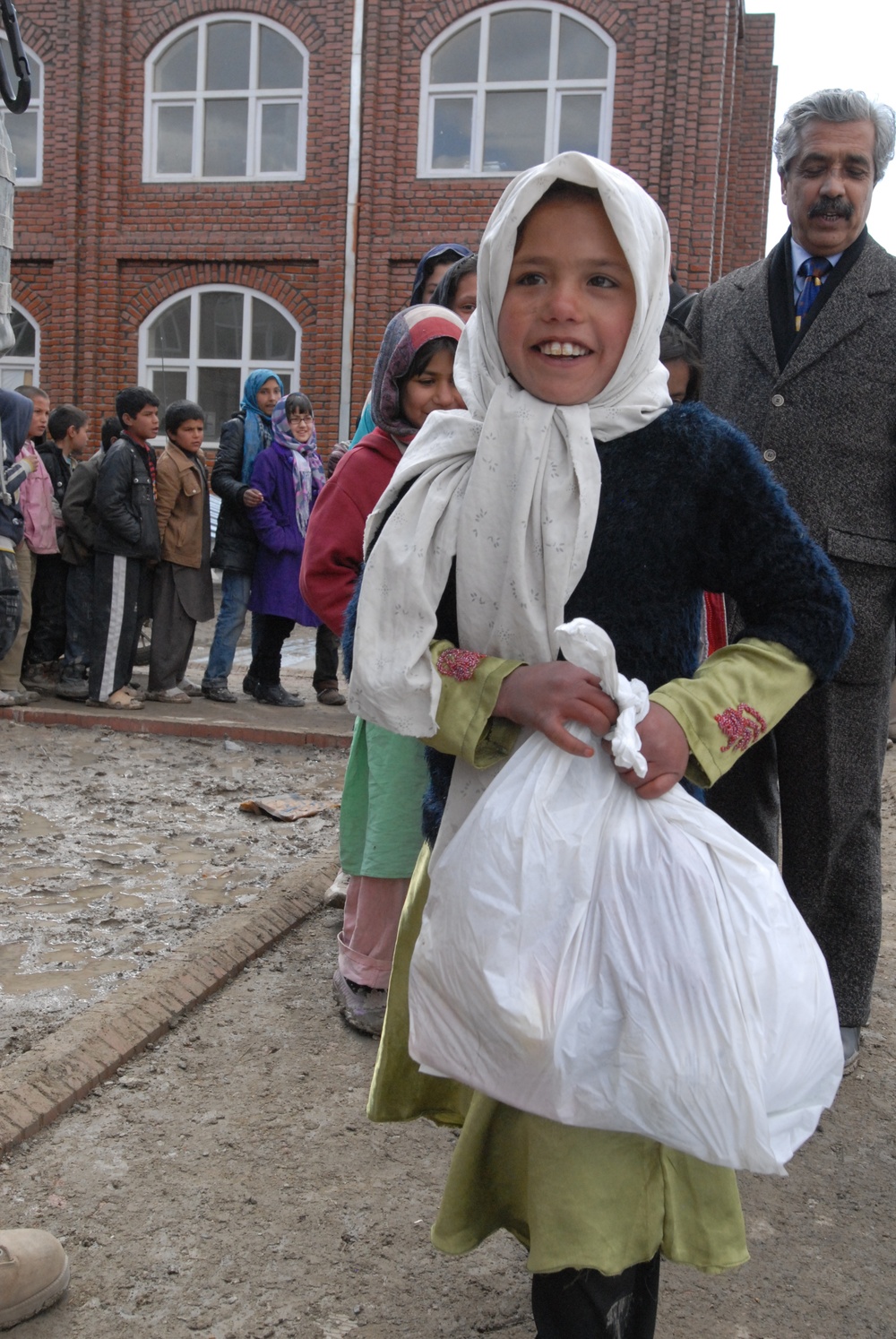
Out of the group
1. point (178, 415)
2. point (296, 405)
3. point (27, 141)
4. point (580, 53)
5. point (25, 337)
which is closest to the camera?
point (178, 415)

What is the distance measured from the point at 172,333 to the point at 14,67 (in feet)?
49.7

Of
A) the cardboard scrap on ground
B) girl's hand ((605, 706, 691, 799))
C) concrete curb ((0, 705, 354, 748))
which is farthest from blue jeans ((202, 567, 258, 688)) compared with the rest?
girl's hand ((605, 706, 691, 799))

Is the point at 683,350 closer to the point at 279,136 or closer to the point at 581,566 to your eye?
the point at 581,566

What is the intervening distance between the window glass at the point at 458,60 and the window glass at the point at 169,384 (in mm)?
5128

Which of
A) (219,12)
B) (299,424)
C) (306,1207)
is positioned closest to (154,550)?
(299,424)

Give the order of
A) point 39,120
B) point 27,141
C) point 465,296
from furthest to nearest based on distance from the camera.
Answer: point 27,141 → point 39,120 → point 465,296

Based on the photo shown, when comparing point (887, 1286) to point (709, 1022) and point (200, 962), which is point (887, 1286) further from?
point (200, 962)

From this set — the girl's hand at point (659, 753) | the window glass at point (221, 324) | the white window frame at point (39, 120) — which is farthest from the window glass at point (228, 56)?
the girl's hand at point (659, 753)

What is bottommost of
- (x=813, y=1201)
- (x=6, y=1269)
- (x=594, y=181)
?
(x=813, y=1201)

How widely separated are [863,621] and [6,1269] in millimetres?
2204

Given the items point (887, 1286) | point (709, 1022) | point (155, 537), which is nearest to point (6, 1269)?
point (709, 1022)

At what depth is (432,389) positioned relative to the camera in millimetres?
3107

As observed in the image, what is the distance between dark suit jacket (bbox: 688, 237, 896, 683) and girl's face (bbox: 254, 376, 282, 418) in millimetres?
6179

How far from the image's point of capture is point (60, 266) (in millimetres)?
16828
